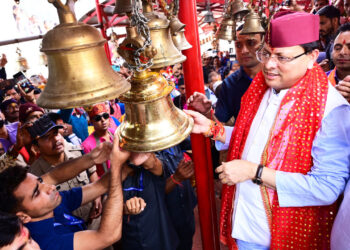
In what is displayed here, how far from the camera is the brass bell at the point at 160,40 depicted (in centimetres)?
106

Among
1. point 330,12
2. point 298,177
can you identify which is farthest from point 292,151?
point 330,12

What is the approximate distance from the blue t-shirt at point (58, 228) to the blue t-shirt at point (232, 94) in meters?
1.81

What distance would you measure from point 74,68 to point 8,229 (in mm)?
973

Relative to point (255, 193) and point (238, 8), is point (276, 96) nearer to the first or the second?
point (255, 193)

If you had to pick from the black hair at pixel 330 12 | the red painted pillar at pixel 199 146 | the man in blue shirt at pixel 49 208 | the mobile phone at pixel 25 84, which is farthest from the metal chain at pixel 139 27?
the mobile phone at pixel 25 84

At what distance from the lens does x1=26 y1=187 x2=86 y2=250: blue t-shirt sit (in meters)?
1.49

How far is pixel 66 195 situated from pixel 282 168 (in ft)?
5.32

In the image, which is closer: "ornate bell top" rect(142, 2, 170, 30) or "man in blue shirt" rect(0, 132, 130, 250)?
"ornate bell top" rect(142, 2, 170, 30)

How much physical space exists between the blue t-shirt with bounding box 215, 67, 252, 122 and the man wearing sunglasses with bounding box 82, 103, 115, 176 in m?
1.38

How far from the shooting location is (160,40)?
1100 mm

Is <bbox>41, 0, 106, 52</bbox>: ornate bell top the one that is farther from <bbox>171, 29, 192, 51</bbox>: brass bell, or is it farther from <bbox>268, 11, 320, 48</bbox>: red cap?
<bbox>268, 11, 320, 48</bbox>: red cap

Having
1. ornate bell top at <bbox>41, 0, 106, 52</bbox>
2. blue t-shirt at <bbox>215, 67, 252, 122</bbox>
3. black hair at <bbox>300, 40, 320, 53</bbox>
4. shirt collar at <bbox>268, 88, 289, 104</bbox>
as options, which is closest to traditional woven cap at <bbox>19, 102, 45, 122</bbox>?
blue t-shirt at <bbox>215, 67, 252, 122</bbox>

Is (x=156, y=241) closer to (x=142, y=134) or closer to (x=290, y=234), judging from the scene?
(x=290, y=234)

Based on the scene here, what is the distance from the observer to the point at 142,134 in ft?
3.28
